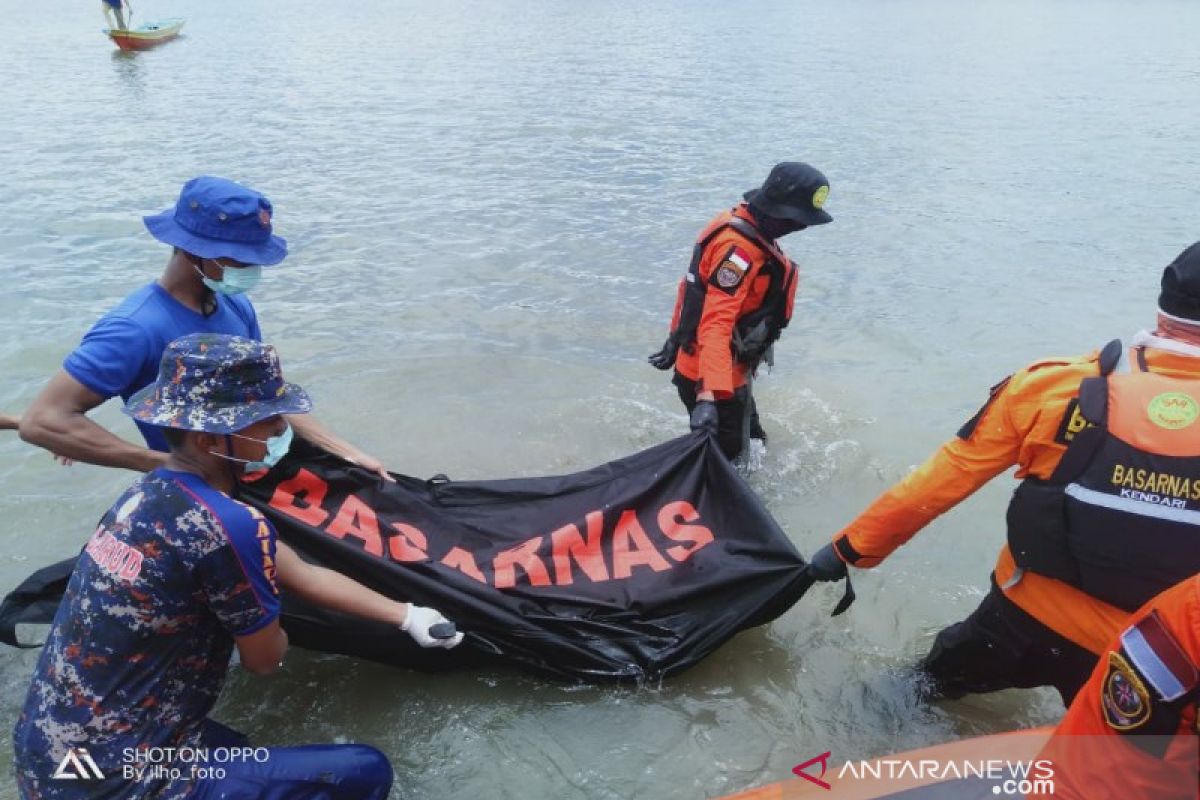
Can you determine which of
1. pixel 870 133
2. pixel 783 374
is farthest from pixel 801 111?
pixel 783 374

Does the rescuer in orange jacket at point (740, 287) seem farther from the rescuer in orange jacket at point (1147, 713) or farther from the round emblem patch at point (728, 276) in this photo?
the rescuer in orange jacket at point (1147, 713)

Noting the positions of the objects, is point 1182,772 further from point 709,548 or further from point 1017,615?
point 709,548

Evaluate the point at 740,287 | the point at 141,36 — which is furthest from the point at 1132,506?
the point at 141,36

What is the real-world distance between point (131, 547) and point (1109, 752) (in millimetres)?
2222

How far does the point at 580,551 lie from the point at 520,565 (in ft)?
0.87

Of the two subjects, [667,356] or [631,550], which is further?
[667,356]

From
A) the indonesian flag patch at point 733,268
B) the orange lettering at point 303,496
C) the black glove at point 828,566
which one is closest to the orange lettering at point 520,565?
the orange lettering at point 303,496

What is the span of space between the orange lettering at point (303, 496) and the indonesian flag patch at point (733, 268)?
2.06 meters

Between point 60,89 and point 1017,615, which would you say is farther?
point 60,89

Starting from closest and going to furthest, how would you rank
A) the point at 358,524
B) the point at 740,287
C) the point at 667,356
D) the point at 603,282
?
the point at 358,524 < the point at 740,287 < the point at 667,356 < the point at 603,282

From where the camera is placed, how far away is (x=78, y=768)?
212cm

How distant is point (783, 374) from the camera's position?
7.44 meters

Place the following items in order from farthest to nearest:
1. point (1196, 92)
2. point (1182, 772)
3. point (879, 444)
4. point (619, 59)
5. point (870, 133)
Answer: point (619, 59) → point (1196, 92) → point (870, 133) → point (879, 444) → point (1182, 772)

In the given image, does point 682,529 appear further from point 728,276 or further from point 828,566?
point 728,276
